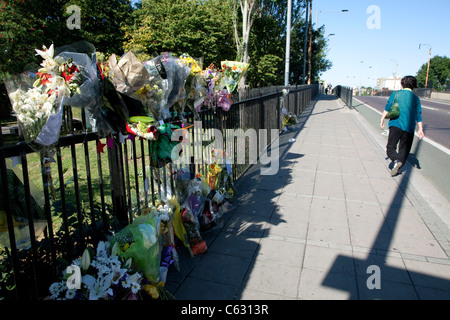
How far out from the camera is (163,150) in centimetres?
273

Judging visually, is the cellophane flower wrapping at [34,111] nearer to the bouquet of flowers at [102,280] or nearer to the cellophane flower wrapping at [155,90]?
the cellophane flower wrapping at [155,90]

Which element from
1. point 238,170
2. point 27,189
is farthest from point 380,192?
point 27,189

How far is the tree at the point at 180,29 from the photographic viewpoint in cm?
2306

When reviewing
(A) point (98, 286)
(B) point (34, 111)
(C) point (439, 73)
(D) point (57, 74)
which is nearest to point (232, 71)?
(D) point (57, 74)

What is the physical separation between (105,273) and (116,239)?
37cm

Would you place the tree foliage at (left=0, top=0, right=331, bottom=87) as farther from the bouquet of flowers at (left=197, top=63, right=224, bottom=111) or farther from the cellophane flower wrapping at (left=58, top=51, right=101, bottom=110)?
the cellophane flower wrapping at (left=58, top=51, right=101, bottom=110)

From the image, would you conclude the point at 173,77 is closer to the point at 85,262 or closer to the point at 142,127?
the point at 142,127

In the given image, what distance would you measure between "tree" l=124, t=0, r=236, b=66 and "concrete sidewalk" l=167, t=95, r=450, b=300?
1826 cm

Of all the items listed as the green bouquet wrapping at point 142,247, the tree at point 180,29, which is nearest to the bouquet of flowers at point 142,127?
the green bouquet wrapping at point 142,247

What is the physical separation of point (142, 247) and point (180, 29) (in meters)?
23.5

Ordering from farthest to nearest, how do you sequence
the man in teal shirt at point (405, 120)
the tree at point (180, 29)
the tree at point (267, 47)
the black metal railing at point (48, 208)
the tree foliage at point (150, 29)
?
the tree at point (267, 47), the tree at point (180, 29), the tree foliage at point (150, 29), the man in teal shirt at point (405, 120), the black metal railing at point (48, 208)

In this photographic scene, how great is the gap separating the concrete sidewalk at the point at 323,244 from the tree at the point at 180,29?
59.9 ft

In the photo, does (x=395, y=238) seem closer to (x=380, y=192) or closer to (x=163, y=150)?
(x=380, y=192)

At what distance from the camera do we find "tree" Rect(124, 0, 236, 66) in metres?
23.1
